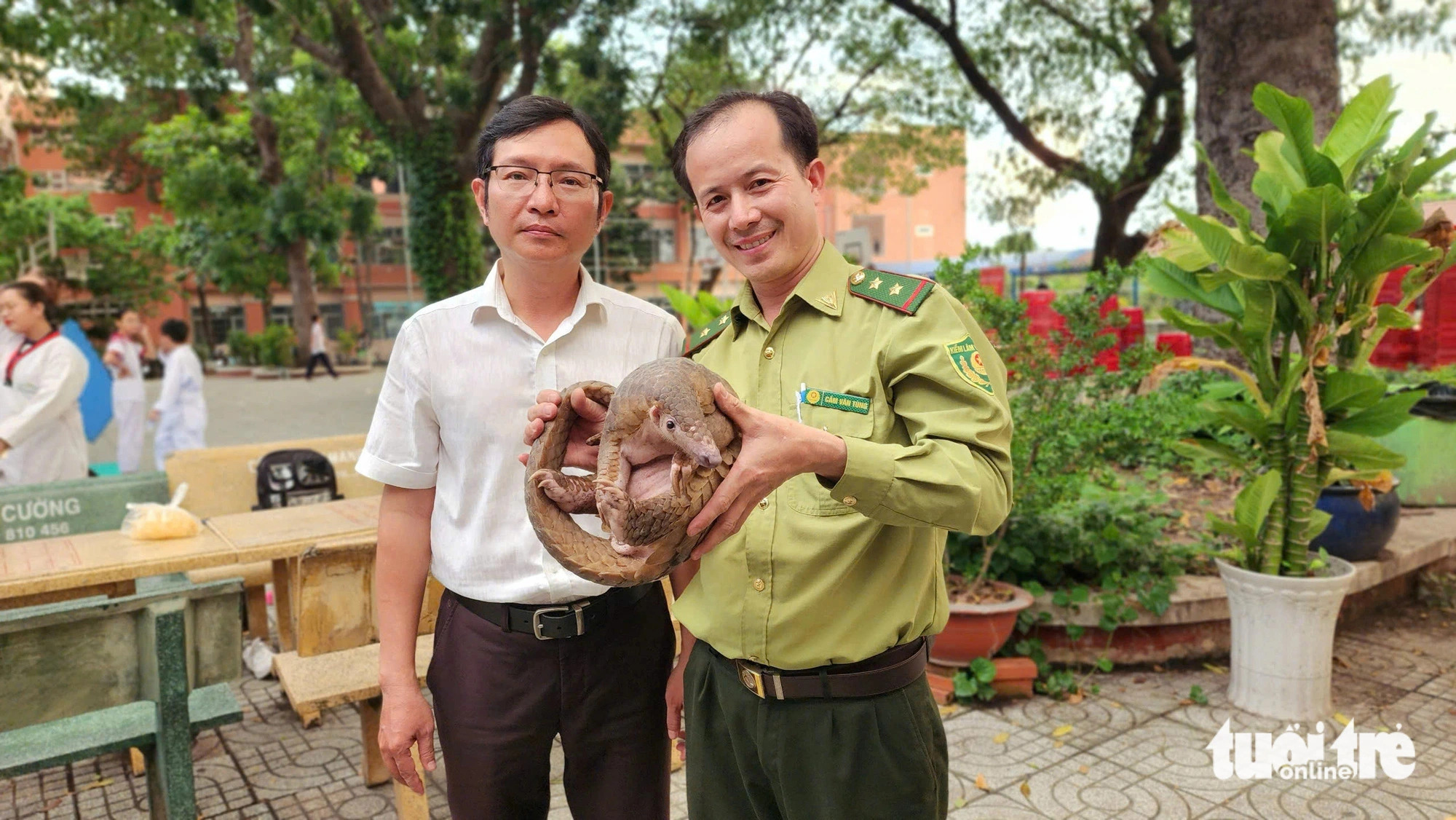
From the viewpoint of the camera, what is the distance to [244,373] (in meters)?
30.1

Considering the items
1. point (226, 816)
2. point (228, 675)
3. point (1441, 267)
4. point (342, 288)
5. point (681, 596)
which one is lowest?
point (226, 816)

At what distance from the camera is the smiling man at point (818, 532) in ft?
5.51

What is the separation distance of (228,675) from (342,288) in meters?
42.6

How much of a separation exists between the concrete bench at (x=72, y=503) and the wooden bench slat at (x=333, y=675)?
76.8 inches

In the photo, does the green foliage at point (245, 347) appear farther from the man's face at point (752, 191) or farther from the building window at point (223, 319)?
the man's face at point (752, 191)

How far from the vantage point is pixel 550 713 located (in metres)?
2.04

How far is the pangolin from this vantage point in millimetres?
1271

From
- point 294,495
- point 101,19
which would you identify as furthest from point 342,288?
point 294,495

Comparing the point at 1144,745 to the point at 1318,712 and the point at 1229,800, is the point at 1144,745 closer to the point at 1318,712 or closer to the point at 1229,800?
the point at 1229,800

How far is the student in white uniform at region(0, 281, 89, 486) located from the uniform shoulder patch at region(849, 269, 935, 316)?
536 centimetres

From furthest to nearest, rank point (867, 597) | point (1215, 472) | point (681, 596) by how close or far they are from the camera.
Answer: point (1215, 472)
point (681, 596)
point (867, 597)

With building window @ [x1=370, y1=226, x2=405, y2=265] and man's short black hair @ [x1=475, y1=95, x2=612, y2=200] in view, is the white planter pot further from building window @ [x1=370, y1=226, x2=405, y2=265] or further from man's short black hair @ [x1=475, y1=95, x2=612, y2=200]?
building window @ [x1=370, y1=226, x2=405, y2=265]

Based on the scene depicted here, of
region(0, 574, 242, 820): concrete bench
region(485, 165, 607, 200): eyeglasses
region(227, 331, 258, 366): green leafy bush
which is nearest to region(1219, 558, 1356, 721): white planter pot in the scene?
region(485, 165, 607, 200): eyeglasses

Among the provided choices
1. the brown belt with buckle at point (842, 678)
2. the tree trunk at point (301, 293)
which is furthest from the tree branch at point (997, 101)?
the tree trunk at point (301, 293)
